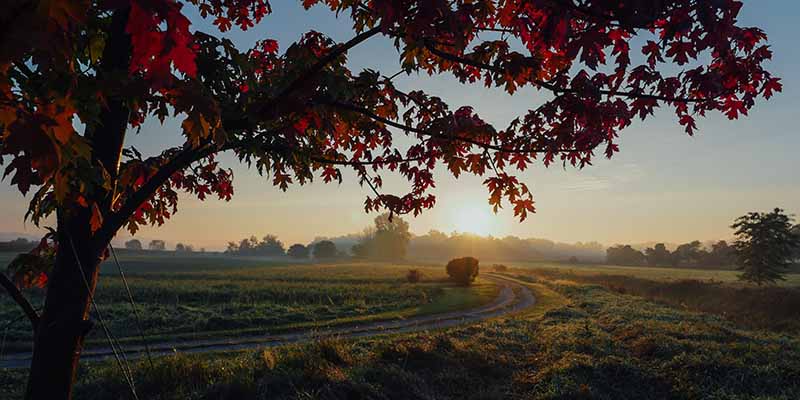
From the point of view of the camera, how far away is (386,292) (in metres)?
30.4

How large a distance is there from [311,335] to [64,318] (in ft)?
30.2

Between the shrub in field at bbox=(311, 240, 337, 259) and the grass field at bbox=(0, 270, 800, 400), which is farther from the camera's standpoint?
the shrub in field at bbox=(311, 240, 337, 259)

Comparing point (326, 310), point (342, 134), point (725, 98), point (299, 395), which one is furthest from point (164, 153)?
point (326, 310)

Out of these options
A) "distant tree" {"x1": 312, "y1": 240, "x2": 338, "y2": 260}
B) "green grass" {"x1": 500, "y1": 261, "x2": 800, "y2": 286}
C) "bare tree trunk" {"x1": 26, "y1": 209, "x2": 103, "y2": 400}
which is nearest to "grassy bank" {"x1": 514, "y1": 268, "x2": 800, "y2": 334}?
"green grass" {"x1": 500, "y1": 261, "x2": 800, "y2": 286}

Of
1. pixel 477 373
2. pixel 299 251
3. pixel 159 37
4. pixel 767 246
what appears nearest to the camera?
pixel 159 37

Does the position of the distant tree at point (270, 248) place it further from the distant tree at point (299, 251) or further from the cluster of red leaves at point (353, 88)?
the cluster of red leaves at point (353, 88)

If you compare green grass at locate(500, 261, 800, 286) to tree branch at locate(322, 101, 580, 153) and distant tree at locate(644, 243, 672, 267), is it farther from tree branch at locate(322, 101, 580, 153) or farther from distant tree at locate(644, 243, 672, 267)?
tree branch at locate(322, 101, 580, 153)

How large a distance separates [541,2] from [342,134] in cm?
351

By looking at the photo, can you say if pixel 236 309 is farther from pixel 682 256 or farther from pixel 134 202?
pixel 682 256

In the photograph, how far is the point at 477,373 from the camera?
28.3ft

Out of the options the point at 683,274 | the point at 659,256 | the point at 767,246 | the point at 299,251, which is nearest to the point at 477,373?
the point at 767,246

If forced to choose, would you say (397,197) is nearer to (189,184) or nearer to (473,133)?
(473,133)

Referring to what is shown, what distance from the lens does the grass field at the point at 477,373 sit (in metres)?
7.00

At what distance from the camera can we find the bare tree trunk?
3494 millimetres
